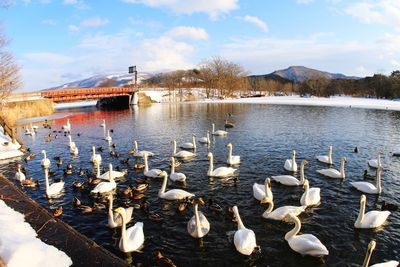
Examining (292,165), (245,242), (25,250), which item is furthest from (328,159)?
(25,250)

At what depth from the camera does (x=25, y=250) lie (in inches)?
358

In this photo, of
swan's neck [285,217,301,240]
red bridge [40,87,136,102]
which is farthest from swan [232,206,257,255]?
red bridge [40,87,136,102]

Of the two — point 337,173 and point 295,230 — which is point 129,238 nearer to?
point 295,230

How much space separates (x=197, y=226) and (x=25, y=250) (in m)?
5.50

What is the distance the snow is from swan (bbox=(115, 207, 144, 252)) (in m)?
1.92

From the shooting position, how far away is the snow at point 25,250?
342 inches

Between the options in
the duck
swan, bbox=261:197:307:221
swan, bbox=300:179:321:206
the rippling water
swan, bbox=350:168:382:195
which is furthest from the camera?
the duck

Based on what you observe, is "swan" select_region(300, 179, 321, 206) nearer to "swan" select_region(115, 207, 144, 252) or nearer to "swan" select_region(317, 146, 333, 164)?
"swan" select_region(115, 207, 144, 252)

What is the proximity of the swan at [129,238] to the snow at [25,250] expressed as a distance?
192 cm

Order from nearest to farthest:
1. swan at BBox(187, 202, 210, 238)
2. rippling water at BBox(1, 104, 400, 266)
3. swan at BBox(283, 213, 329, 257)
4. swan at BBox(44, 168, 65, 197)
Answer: swan at BBox(283, 213, 329, 257), rippling water at BBox(1, 104, 400, 266), swan at BBox(187, 202, 210, 238), swan at BBox(44, 168, 65, 197)

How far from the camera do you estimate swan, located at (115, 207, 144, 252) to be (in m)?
10.6

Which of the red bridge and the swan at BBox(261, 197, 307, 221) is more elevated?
the red bridge

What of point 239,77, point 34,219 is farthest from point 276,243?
point 239,77

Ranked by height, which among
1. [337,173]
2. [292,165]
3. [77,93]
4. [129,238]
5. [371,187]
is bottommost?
[129,238]
